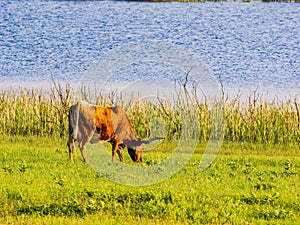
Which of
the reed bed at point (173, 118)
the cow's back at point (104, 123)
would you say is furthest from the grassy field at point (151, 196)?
the reed bed at point (173, 118)

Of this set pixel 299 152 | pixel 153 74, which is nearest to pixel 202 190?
pixel 299 152

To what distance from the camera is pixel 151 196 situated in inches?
505

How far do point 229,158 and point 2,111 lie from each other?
8.32 metres

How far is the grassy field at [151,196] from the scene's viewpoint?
12.2 m

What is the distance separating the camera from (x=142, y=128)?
22.3 m

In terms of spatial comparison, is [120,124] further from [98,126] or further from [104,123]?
[98,126]

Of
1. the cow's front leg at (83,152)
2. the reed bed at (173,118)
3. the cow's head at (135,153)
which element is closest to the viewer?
the cow's front leg at (83,152)

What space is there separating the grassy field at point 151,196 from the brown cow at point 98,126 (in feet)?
2.08

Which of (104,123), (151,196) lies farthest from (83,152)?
(151,196)

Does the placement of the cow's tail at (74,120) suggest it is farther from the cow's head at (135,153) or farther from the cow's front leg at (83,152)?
the cow's head at (135,153)

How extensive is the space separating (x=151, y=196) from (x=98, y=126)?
3271 mm

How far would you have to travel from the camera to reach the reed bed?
22.4 meters

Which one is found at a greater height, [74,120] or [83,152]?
[74,120]

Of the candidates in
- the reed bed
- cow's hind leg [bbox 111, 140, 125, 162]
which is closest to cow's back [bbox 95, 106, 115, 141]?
cow's hind leg [bbox 111, 140, 125, 162]
